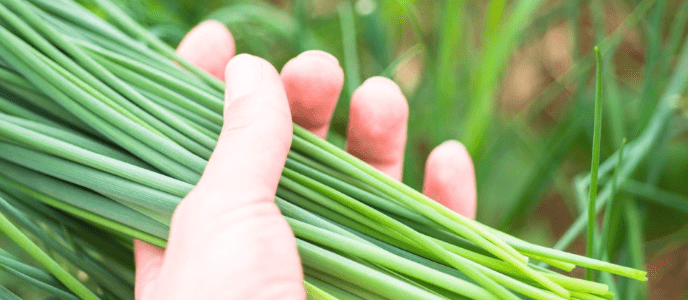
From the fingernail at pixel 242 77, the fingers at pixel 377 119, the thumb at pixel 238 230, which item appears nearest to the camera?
the thumb at pixel 238 230

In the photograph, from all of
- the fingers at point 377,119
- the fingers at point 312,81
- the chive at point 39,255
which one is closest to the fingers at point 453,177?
the fingers at point 377,119

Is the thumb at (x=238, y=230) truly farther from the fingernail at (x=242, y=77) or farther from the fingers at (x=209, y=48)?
the fingers at (x=209, y=48)

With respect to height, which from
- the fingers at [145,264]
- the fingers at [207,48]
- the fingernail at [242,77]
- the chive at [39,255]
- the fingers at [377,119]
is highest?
the fingers at [207,48]

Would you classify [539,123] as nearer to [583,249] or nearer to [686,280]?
[583,249]

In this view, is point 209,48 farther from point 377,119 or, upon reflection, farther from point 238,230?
point 238,230

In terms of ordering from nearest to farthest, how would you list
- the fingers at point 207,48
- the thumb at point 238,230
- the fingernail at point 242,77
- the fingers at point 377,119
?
the thumb at point 238,230, the fingernail at point 242,77, the fingers at point 377,119, the fingers at point 207,48

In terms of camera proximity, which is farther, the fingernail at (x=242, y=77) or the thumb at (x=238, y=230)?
the fingernail at (x=242, y=77)
